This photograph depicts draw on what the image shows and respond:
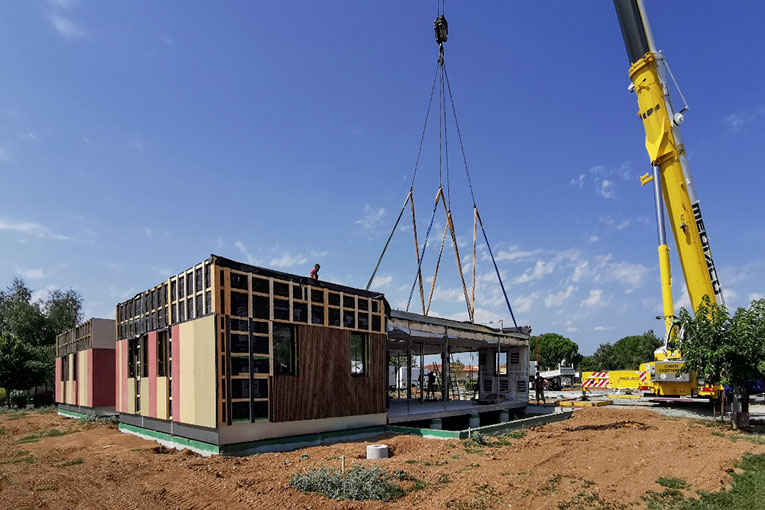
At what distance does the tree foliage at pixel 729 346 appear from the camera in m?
17.1

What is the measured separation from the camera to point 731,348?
17125 millimetres

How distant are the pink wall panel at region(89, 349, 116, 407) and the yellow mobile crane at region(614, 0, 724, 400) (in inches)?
984

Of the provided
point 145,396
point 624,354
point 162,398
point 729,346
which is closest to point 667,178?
point 729,346

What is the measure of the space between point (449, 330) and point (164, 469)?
38.3 feet

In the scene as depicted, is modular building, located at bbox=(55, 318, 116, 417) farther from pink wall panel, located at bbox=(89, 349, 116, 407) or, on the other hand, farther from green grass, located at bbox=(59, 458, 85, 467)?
green grass, located at bbox=(59, 458, 85, 467)

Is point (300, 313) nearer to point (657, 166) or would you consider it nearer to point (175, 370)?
point (175, 370)

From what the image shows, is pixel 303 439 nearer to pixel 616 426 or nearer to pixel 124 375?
pixel 124 375

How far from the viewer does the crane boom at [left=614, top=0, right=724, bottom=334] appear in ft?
68.9

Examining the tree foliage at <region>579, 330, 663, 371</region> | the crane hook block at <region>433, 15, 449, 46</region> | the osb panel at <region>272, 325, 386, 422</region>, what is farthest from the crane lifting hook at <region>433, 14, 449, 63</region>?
the tree foliage at <region>579, 330, 663, 371</region>

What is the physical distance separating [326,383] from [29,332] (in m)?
45.4

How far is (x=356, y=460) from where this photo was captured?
12039 mm

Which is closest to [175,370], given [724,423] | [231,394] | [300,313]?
[231,394]

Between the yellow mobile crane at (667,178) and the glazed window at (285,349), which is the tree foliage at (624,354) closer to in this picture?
the yellow mobile crane at (667,178)

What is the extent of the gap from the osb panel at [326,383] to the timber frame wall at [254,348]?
0.03 metres
